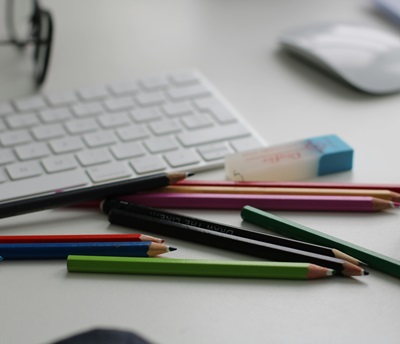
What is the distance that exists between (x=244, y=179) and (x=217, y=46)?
0.33 metres

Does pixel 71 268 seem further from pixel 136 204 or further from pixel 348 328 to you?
pixel 348 328

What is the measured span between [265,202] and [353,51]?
29 cm

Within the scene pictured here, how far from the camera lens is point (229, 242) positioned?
558 millimetres

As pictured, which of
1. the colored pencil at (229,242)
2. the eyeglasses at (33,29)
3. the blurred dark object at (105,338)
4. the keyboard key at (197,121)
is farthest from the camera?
the eyeglasses at (33,29)

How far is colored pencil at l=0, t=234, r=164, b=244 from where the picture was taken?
1.82ft

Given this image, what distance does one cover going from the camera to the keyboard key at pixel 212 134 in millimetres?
712

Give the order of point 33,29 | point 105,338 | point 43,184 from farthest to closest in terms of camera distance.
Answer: point 33,29 < point 43,184 < point 105,338

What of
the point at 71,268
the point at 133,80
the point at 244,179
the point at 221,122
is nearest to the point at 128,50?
the point at 133,80

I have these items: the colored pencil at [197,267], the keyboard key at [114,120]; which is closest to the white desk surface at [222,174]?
the colored pencil at [197,267]

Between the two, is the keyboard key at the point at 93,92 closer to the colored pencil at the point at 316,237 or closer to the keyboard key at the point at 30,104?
the keyboard key at the point at 30,104

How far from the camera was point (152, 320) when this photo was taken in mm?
498

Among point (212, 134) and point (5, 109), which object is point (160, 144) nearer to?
point (212, 134)

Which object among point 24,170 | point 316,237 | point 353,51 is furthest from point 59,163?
point 353,51

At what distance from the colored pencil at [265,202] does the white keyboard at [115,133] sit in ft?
0.17
